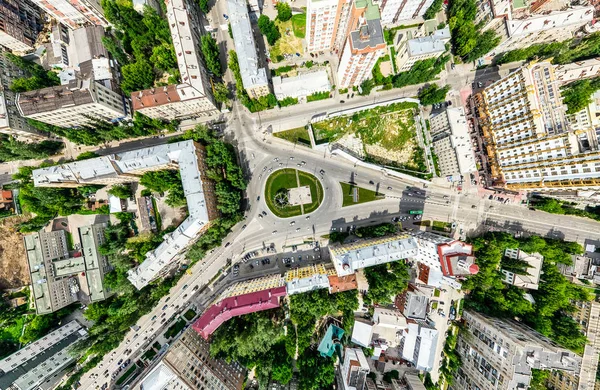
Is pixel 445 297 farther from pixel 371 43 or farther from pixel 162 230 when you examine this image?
pixel 162 230

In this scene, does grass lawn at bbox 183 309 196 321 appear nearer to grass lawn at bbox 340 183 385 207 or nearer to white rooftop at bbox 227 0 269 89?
grass lawn at bbox 340 183 385 207

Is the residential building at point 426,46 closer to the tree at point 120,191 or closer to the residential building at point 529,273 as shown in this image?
the residential building at point 529,273


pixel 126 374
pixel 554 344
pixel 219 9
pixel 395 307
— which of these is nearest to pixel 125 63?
pixel 219 9

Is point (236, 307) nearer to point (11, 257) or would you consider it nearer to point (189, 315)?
point (189, 315)

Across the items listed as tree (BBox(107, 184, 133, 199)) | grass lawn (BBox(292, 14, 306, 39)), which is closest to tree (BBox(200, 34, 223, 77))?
grass lawn (BBox(292, 14, 306, 39))

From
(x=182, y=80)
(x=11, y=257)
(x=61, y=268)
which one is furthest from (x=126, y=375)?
(x=182, y=80)

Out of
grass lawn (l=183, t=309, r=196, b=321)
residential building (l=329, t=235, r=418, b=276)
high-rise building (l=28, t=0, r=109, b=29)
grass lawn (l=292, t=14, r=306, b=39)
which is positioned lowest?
grass lawn (l=183, t=309, r=196, b=321)
